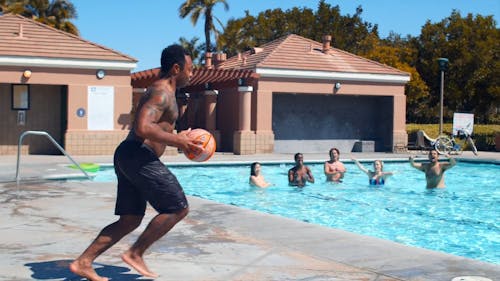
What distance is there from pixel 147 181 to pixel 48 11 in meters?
39.7

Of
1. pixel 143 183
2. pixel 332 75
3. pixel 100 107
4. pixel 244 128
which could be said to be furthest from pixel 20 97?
pixel 143 183

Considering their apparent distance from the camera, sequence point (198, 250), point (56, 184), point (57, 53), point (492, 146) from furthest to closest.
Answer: point (492, 146)
point (57, 53)
point (56, 184)
point (198, 250)

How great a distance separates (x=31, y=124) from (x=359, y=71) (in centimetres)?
1255

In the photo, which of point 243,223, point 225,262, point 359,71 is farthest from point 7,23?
point 225,262

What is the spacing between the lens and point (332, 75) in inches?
992

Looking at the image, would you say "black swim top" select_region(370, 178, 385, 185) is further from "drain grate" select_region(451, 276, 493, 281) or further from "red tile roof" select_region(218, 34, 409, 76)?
"drain grate" select_region(451, 276, 493, 281)

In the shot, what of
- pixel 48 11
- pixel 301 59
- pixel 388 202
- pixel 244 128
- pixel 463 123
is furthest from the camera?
pixel 48 11

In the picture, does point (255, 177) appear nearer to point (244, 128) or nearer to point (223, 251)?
point (223, 251)

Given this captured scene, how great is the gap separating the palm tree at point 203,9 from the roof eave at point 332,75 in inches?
814

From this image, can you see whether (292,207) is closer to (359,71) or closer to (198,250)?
(198,250)

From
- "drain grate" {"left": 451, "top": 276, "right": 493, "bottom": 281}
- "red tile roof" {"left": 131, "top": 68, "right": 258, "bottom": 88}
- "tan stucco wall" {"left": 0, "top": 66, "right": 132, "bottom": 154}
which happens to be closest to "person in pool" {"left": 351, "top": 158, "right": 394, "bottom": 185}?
"red tile roof" {"left": 131, "top": 68, "right": 258, "bottom": 88}

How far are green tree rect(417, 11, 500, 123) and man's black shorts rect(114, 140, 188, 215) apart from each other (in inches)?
1533

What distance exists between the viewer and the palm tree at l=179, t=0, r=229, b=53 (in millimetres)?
45094

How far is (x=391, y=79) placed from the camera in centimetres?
2662
